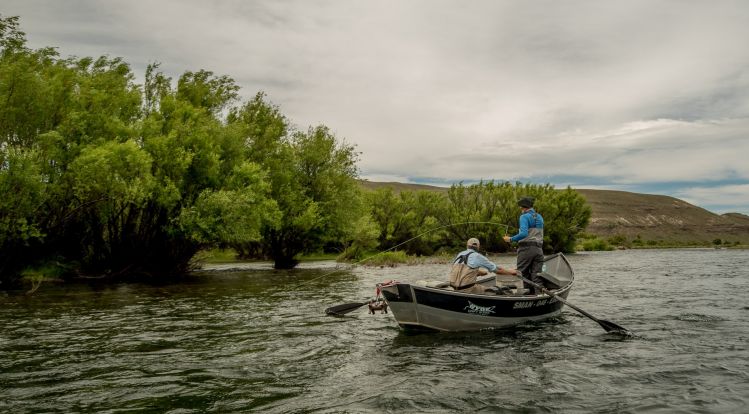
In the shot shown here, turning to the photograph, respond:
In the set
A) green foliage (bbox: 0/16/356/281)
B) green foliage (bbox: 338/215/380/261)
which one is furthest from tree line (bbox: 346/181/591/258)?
green foliage (bbox: 0/16/356/281)

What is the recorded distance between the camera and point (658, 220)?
534 ft

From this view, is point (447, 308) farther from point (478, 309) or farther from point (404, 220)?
point (404, 220)

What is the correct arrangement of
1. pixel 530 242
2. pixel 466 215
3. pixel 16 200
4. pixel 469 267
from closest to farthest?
pixel 469 267 < pixel 530 242 < pixel 16 200 < pixel 466 215

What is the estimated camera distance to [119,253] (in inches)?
1299

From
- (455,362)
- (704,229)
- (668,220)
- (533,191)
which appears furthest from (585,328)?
(668,220)

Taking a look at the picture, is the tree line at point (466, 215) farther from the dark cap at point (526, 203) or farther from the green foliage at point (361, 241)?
the dark cap at point (526, 203)

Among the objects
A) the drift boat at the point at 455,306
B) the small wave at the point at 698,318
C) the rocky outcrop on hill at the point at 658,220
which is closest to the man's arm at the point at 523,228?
the drift boat at the point at 455,306

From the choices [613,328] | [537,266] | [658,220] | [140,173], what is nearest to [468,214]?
[140,173]

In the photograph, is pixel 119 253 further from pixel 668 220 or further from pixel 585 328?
pixel 668 220

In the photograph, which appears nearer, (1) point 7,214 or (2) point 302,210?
(1) point 7,214

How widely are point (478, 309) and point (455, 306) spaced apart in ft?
2.47

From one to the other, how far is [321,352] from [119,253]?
83.0 ft

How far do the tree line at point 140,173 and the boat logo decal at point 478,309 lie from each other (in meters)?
20.6

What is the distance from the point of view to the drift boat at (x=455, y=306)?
45.2 feet
